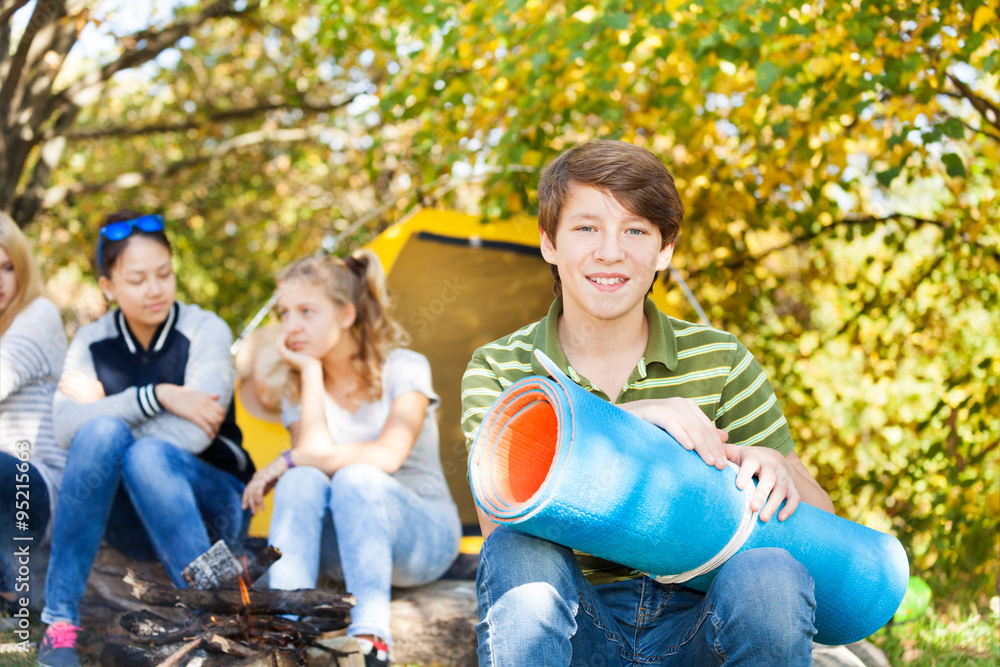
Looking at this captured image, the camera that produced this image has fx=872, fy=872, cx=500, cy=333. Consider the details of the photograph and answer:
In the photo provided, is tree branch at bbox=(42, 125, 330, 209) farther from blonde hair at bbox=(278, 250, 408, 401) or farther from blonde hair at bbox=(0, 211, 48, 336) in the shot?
blonde hair at bbox=(278, 250, 408, 401)

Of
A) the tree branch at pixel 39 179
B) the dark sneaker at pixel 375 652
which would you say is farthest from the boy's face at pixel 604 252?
the tree branch at pixel 39 179

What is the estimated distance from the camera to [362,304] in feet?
8.68

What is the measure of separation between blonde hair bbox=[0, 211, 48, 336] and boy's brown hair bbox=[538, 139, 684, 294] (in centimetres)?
170

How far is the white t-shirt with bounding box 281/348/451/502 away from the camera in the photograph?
2459 mm

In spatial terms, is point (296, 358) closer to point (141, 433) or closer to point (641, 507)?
point (141, 433)

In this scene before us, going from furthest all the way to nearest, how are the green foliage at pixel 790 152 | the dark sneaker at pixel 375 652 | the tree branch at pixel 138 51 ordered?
the tree branch at pixel 138 51, the green foliage at pixel 790 152, the dark sneaker at pixel 375 652

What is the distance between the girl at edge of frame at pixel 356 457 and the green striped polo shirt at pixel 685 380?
0.65 meters

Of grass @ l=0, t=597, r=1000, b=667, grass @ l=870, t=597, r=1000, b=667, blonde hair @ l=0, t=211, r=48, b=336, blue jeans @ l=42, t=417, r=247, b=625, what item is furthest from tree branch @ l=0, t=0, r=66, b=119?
grass @ l=870, t=597, r=1000, b=667

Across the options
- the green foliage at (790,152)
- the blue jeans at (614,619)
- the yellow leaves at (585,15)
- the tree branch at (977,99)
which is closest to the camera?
the blue jeans at (614,619)

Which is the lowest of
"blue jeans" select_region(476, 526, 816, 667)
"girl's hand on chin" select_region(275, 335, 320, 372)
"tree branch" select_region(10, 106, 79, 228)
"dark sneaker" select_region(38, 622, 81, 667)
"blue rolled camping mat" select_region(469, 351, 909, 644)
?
"dark sneaker" select_region(38, 622, 81, 667)

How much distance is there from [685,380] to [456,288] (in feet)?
6.66

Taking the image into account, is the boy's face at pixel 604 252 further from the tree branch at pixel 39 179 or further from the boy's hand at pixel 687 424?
the tree branch at pixel 39 179

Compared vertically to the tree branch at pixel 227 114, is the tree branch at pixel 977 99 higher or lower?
lower

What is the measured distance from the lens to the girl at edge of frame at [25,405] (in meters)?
2.39
